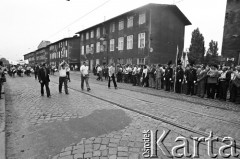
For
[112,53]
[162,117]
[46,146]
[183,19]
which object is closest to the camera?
[46,146]

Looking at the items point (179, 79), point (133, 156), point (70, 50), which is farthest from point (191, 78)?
point (70, 50)

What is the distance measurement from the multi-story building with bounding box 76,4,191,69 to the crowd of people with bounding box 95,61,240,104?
464 inches

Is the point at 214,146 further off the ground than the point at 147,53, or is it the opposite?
the point at 147,53

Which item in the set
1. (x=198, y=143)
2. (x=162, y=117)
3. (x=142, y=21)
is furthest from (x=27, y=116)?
(x=142, y=21)

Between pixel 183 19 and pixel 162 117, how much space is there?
28561 millimetres

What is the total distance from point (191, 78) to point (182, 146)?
26.6 ft

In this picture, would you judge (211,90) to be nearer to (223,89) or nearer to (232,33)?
(223,89)

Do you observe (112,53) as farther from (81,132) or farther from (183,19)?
(81,132)

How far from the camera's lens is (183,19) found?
30594 millimetres

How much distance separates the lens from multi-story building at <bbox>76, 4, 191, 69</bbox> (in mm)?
26248

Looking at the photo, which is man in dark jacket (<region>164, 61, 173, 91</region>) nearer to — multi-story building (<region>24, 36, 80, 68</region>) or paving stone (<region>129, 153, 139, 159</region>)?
paving stone (<region>129, 153, 139, 159</region>)

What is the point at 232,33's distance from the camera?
2081cm

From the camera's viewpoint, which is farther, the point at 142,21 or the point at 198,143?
the point at 142,21

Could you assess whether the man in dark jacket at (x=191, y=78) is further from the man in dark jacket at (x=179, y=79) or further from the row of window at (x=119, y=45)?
the row of window at (x=119, y=45)
